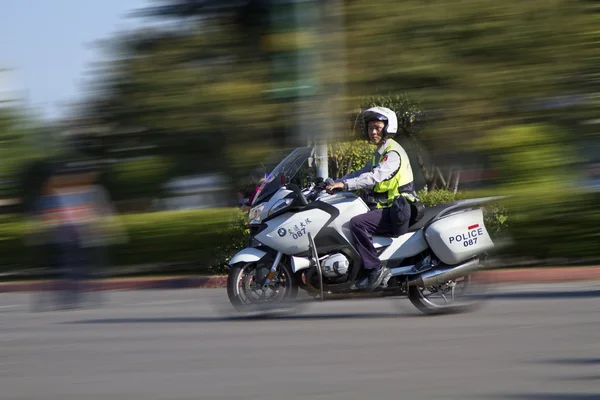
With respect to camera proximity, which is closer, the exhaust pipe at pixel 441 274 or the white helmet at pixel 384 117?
the white helmet at pixel 384 117

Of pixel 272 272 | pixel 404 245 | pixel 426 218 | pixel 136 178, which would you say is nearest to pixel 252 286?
pixel 272 272

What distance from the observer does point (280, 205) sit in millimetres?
8203

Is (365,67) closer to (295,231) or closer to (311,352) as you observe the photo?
(311,352)

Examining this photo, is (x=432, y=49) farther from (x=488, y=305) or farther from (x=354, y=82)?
(x=488, y=305)

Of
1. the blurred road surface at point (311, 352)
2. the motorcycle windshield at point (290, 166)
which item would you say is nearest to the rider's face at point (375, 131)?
the motorcycle windshield at point (290, 166)

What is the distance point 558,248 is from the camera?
86.7 inches

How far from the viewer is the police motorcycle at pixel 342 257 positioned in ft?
26.2

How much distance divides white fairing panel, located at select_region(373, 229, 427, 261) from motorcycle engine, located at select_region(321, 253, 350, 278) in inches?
11.0

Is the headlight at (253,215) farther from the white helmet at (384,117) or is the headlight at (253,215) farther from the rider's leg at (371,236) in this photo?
the rider's leg at (371,236)

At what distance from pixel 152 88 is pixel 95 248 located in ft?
2.07

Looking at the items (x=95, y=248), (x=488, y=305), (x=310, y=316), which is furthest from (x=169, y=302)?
(x=95, y=248)

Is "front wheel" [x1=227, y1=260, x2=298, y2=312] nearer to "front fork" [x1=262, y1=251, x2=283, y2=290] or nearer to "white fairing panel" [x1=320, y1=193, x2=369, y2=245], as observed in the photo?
"front fork" [x1=262, y1=251, x2=283, y2=290]

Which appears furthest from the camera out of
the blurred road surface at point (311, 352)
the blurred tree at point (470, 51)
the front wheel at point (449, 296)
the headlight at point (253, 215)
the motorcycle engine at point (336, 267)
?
the front wheel at point (449, 296)

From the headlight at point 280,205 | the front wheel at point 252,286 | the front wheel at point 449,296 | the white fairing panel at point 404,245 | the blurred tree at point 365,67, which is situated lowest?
the front wheel at point 449,296
